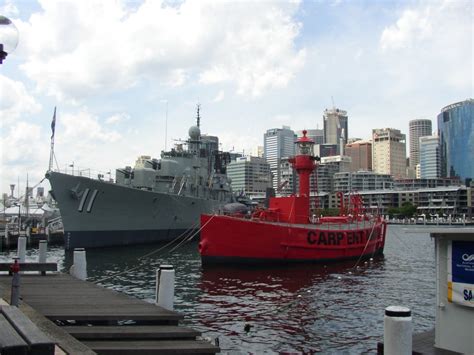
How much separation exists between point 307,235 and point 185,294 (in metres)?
9.86

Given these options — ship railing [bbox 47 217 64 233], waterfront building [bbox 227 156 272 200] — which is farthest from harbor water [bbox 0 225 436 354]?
waterfront building [bbox 227 156 272 200]

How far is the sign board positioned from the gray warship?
21274mm

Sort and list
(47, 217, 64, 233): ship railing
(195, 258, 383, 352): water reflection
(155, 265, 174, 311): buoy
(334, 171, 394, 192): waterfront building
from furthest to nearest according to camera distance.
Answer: (334, 171, 394, 192): waterfront building → (47, 217, 64, 233): ship railing → (195, 258, 383, 352): water reflection → (155, 265, 174, 311): buoy

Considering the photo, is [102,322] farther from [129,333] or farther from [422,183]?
[422,183]

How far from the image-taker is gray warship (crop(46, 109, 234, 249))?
3681 cm

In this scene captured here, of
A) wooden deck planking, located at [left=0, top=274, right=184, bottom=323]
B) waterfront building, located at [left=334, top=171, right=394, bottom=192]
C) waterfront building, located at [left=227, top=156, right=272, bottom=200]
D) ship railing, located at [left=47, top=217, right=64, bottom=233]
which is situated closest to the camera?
wooden deck planking, located at [left=0, top=274, right=184, bottom=323]

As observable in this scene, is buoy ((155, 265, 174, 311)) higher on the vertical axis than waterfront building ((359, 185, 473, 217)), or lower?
lower

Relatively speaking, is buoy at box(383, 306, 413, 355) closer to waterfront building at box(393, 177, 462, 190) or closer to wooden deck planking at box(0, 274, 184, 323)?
wooden deck planking at box(0, 274, 184, 323)

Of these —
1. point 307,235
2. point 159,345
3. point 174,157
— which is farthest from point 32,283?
point 174,157

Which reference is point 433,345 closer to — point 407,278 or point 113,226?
point 407,278

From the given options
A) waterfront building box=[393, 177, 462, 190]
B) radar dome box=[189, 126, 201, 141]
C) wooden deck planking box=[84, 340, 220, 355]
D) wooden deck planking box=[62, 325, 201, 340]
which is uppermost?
waterfront building box=[393, 177, 462, 190]

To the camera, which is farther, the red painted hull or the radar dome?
the radar dome

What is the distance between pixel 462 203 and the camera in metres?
148

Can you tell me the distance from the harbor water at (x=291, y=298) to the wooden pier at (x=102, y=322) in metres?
2.24
